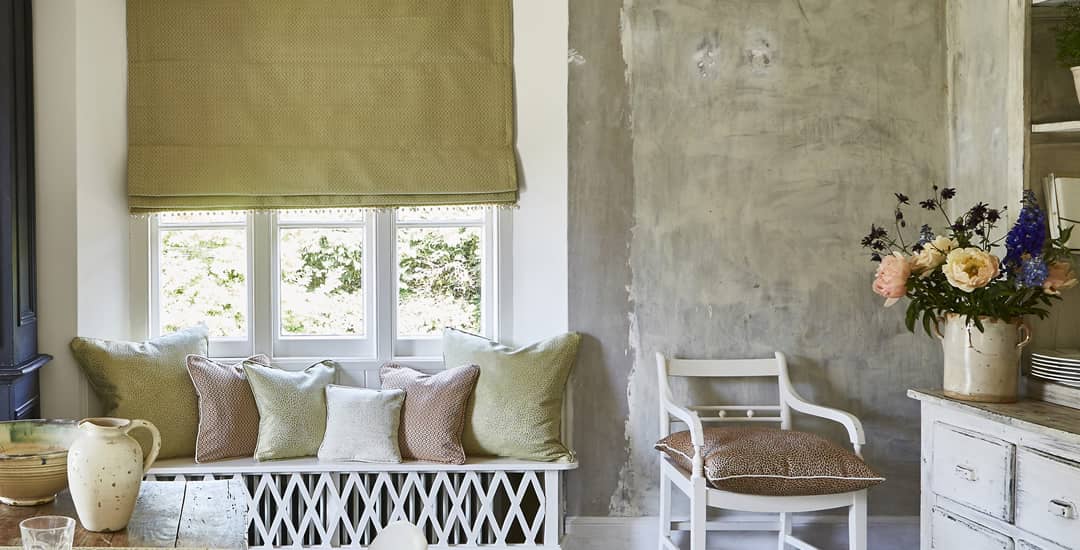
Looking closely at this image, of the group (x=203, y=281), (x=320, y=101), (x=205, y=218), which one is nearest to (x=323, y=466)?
(x=203, y=281)

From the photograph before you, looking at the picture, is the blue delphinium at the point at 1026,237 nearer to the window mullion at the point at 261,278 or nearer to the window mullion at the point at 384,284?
the window mullion at the point at 384,284

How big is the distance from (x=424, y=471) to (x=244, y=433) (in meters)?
0.68

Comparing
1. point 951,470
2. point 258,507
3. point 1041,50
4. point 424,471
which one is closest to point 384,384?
point 424,471

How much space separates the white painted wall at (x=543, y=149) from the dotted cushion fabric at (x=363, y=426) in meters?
0.61

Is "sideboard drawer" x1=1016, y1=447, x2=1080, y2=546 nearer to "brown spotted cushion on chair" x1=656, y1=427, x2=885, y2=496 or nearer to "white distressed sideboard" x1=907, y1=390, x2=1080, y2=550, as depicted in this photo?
"white distressed sideboard" x1=907, y1=390, x2=1080, y2=550

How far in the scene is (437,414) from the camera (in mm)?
2834

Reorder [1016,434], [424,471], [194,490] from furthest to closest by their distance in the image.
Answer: [424,471], [1016,434], [194,490]

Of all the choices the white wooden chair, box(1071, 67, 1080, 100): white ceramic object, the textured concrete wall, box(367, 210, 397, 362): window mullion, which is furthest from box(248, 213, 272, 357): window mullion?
box(1071, 67, 1080, 100): white ceramic object

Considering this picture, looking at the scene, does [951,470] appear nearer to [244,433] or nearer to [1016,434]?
[1016,434]

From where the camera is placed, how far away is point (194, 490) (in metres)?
1.79

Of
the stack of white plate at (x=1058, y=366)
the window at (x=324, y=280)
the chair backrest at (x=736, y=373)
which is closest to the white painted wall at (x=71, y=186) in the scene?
the window at (x=324, y=280)

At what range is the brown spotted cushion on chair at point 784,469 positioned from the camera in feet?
7.81

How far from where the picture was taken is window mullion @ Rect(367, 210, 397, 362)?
312cm

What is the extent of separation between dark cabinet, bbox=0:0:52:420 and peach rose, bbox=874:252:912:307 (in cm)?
277
